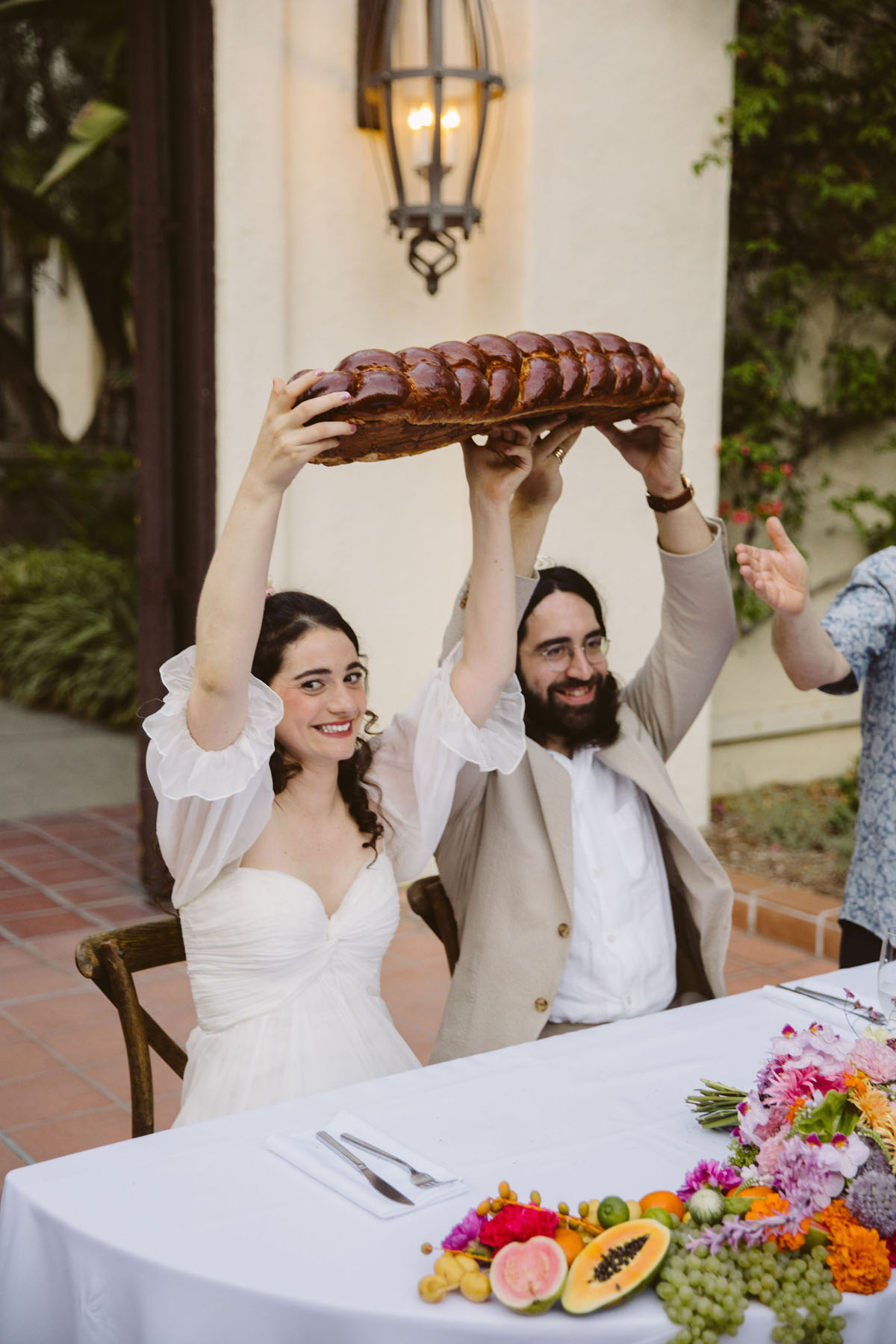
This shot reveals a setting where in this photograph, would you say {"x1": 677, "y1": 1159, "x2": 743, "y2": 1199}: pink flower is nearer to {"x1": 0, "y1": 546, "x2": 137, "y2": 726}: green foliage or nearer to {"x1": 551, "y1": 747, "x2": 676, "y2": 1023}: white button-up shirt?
{"x1": 551, "y1": 747, "x2": 676, "y2": 1023}: white button-up shirt

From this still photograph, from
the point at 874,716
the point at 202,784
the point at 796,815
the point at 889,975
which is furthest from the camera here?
the point at 796,815

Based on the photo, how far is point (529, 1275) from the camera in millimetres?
1354

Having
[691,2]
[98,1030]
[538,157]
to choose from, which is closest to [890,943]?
[98,1030]

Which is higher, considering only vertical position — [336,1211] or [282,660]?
[282,660]

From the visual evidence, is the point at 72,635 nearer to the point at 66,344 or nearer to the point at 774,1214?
the point at 66,344

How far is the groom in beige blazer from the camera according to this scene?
2.35 m

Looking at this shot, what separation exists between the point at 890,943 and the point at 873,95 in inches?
209

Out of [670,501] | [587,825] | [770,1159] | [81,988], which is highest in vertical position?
[670,501]

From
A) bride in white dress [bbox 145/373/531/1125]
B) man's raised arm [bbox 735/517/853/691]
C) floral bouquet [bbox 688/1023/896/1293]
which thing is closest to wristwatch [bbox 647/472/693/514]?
man's raised arm [bbox 735/517/853/691]

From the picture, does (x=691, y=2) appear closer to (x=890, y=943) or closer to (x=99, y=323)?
(x=890, y=943)

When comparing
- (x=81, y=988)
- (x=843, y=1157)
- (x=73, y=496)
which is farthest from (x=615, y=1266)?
(x=73, y=496)

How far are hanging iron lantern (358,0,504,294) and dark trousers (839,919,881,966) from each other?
273 cm

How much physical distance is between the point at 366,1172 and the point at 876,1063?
0.62 metres

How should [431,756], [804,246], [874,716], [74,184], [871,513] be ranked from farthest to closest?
1. [74,184]
2. [871,513]
3. [804,246]
4. [874,716]
5. [431,756]
